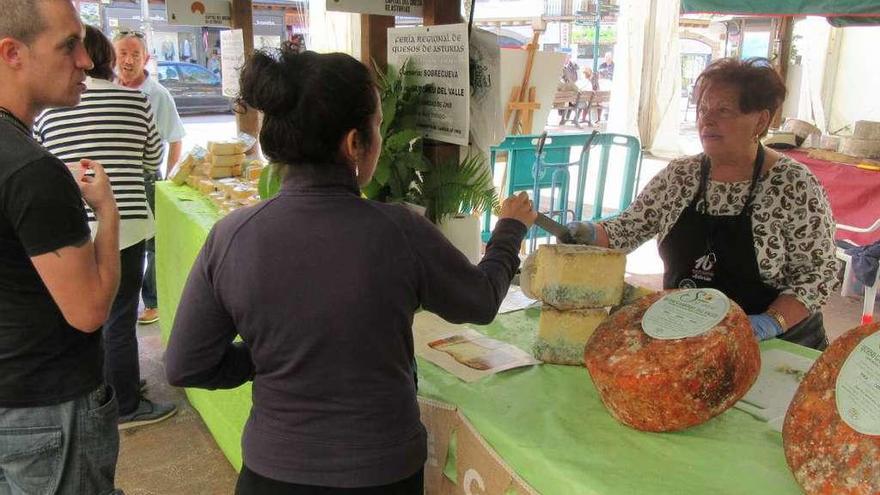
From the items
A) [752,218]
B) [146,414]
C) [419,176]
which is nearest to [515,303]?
[419,176]

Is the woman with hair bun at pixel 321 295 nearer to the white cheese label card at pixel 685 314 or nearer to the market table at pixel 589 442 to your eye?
the market table at pixel 589 442

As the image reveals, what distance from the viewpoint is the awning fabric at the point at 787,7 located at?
2533mm

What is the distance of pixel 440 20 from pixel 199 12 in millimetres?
2613

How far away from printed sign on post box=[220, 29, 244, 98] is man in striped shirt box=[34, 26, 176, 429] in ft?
4.50

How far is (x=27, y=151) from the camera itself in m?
1.21

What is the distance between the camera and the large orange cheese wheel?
1136 mm

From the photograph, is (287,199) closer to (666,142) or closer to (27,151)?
(27,151)

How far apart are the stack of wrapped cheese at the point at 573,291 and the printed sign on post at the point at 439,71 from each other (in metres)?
0.76

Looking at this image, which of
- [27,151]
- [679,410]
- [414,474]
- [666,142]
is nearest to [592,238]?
[679,410]

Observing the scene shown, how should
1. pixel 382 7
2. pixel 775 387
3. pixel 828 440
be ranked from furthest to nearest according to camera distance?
pixel 382 7, pixel 775 387, pixel 828 440

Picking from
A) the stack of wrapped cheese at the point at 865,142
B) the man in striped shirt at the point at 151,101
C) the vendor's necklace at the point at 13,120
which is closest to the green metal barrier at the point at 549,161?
the stack of wrapped cheese at the point at 865,142

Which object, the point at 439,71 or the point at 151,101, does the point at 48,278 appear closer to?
the point at 439,71

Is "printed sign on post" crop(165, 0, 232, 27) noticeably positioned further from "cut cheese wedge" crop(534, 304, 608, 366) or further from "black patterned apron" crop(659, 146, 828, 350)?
"cut cheese wedge" crop(534, 304, 608, 366)

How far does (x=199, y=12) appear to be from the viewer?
4320mm
